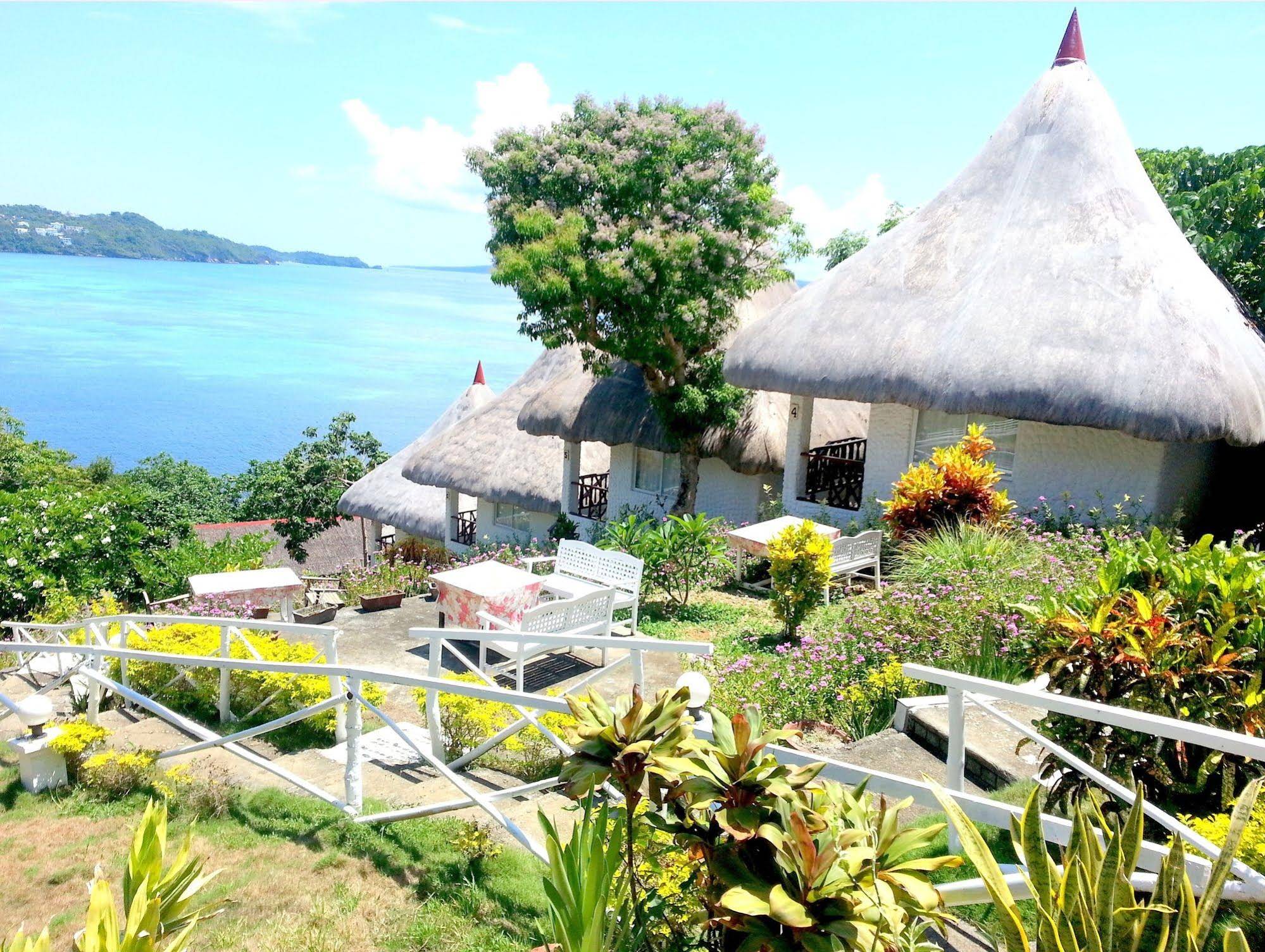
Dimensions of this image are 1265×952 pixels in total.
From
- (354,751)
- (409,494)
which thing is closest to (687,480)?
(409,494)

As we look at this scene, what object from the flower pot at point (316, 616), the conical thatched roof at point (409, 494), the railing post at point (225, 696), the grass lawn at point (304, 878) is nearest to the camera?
the grass lawn at point (304, 878)

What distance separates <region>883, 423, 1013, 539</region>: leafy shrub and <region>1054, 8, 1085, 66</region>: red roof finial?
617cm

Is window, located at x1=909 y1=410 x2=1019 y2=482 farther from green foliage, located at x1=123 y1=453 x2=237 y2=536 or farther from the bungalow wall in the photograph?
green foliage, located at x1=123 y1=453 x2=237 y2=536

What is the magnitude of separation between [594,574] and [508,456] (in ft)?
31.7

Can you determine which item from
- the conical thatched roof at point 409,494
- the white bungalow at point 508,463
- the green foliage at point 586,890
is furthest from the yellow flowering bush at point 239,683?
the conical thatched roof at point 409,494

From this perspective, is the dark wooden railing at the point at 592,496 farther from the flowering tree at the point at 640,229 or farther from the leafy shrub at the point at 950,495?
the leafy shrub at the point at 950,495

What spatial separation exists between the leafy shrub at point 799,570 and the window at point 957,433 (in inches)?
169

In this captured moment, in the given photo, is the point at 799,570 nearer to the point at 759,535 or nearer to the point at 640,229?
the point at 759,535

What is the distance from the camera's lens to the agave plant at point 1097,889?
2.19m

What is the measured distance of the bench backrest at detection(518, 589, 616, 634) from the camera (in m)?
7.67

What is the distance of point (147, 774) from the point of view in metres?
5.28

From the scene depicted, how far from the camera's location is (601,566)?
31.6 ft

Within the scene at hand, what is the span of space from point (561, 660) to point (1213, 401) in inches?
280

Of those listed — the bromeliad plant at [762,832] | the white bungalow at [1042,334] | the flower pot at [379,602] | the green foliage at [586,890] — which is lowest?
the flower pot at [379,602]
